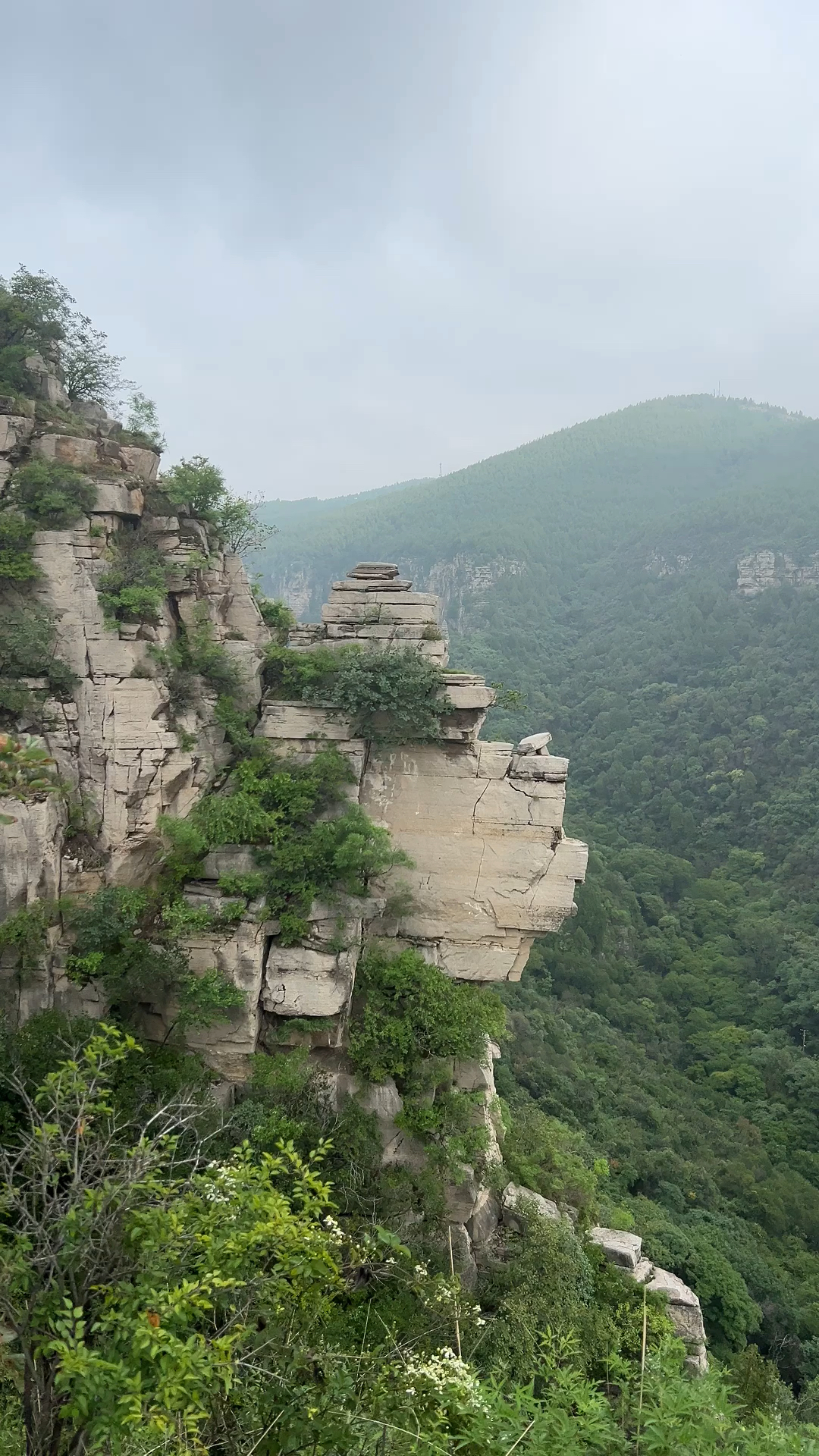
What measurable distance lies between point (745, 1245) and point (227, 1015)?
74.4 feet

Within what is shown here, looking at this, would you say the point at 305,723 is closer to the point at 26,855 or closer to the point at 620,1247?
the point at 26,855

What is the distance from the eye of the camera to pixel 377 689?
1455 centimetres

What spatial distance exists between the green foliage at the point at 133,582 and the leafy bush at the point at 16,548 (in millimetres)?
1249

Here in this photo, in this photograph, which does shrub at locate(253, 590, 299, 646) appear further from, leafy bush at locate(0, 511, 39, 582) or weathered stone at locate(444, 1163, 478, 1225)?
weathered stone at locate(444, 1163, 478, 1225)

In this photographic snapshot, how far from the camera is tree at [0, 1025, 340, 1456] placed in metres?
4.27

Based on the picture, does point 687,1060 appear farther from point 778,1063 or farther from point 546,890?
point 546,890

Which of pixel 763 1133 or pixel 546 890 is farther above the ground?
pixel 546 890

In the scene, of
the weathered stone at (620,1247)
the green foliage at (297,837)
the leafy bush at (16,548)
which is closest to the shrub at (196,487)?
the leafy bush at (16,548)

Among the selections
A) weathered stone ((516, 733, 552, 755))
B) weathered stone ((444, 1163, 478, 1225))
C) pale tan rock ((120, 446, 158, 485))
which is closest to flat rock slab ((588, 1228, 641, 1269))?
weathered stone ((444, 1163, 478, 1225))

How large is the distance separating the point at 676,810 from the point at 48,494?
49.3 metres

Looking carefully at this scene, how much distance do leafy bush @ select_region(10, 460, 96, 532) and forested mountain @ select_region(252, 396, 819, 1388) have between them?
16.4 metres

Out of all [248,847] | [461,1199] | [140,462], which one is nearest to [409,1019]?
[461,1199]

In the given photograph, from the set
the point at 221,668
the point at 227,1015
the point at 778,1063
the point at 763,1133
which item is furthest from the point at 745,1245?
the point at 221,668

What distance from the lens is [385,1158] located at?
13047 millimetres
